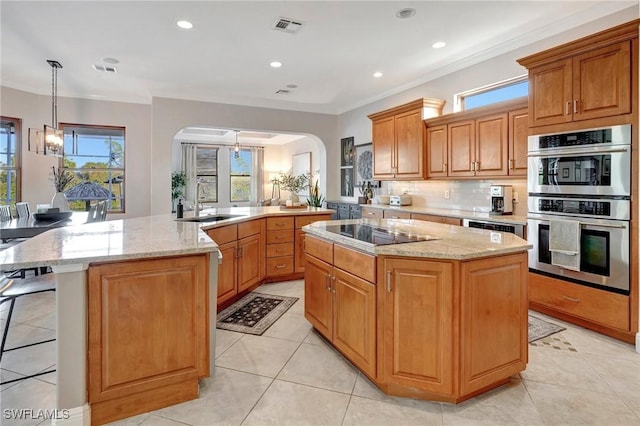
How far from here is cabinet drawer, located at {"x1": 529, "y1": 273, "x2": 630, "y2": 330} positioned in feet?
8.74

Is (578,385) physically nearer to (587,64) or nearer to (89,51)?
(587,64)

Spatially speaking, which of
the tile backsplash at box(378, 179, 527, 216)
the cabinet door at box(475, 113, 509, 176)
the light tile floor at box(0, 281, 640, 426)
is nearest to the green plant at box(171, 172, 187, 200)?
the tile backsplash at box(378, 179, 527, 216)

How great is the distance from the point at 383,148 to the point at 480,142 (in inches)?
68.9

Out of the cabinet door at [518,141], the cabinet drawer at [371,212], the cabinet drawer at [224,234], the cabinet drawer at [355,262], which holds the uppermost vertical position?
the cabinet door at [518,141]

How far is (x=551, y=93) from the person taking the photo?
308 cm

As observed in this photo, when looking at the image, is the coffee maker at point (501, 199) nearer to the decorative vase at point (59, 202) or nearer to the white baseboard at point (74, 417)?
the white baseboard at point (74, 417)

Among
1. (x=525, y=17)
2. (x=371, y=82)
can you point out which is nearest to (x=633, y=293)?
(x=525, y=17)

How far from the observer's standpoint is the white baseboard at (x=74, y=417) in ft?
5.46

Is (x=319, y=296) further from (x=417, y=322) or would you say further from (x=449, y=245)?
(x=449, y=245)

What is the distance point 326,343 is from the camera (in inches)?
107

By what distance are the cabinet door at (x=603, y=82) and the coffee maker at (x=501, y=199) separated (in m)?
1.14

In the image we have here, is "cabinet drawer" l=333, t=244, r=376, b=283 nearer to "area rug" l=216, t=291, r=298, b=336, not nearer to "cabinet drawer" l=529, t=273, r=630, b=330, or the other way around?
"area rug" l=216, t=291, r=298, b=336

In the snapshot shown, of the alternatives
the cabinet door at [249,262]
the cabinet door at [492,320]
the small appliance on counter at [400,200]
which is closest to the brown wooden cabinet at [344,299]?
the cabinet door at [492,320]

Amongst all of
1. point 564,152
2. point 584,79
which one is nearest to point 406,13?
point 584,79
